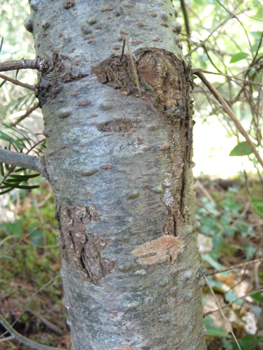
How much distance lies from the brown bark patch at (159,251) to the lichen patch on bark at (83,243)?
0.06 meters

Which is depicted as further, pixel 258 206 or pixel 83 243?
pixel 258 206

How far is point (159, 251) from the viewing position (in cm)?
55

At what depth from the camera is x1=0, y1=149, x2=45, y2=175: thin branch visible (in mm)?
600

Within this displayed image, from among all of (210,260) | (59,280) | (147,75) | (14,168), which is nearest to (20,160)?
(14,168)

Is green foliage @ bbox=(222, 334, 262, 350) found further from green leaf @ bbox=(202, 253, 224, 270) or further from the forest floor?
green leaf @ bbox=(202, 253, 224, 270)

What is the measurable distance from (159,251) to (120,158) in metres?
0.19

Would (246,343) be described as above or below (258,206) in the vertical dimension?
below

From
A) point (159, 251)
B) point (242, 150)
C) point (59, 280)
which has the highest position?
point (242, 150)

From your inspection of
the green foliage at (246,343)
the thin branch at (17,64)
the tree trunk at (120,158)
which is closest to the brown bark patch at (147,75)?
the tree trunk at (120,158)

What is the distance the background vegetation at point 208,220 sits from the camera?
0.95m

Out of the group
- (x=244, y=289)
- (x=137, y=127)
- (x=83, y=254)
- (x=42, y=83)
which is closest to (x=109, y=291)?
(x=83, y=254)

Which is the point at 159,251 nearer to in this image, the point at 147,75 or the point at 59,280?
the point at 147,75

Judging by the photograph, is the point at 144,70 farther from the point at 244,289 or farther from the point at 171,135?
the point at 244,289

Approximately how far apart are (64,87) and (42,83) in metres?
0.06
